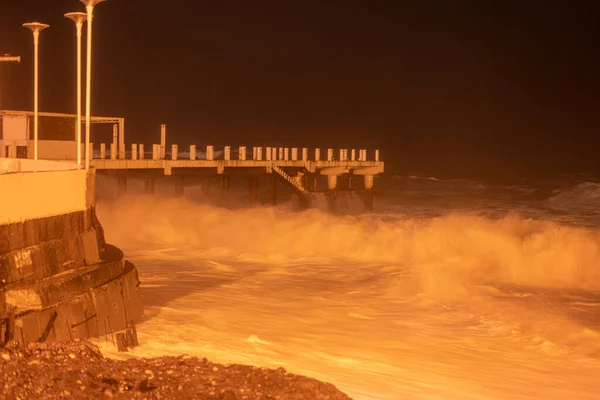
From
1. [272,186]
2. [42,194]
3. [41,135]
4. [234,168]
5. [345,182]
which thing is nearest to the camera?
[42,194]

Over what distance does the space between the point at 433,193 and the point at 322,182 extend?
19.5 metres

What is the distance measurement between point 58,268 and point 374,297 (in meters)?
8.48

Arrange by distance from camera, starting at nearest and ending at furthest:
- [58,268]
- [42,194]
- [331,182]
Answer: [42,194] → [58,268] → [331,182]

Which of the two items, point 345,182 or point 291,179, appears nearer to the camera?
point 291,179

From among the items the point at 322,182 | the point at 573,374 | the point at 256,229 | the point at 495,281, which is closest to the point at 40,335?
the point at 573,374

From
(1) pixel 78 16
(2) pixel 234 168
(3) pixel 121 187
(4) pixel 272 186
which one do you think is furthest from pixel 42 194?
(4) pixel 272 186

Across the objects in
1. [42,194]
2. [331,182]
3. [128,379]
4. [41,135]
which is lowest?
[128,379]

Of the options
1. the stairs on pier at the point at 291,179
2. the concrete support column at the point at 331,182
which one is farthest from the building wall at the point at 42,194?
the concrete support column at the point at 331,182

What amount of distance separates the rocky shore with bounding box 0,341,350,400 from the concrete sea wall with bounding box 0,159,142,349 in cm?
118

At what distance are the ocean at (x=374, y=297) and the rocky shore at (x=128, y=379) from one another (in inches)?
66.1

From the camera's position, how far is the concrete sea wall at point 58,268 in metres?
8.89

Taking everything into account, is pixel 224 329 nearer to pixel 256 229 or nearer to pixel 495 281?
pixel 495 281

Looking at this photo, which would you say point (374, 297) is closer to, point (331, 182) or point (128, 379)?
point (128, 379)

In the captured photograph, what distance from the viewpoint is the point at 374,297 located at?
55.6 ft
